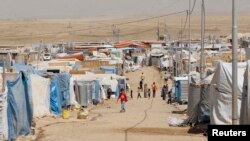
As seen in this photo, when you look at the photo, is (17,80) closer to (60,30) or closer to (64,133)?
(64,133)

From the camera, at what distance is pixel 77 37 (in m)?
144

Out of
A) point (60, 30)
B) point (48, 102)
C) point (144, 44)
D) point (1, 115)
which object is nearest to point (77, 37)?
point (60, 30)

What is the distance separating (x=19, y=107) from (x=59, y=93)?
10063 millimetres

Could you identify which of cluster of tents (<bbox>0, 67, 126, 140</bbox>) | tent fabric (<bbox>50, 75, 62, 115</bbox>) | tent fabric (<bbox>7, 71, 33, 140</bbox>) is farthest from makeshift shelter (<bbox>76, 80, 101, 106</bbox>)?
tent fabric (<bbox>7, 71, 33, 140</bbox>)

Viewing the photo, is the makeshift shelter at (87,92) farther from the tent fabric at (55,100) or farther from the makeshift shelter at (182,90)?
the tent fabric at (55,100)

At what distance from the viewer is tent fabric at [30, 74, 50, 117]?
24797 mm

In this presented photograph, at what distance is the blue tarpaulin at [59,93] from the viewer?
26652 millimetres

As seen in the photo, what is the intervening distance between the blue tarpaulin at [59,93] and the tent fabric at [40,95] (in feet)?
2.12

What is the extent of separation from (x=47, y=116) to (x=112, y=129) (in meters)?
5.03

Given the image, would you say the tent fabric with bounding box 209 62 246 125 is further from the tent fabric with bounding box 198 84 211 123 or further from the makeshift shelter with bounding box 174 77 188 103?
the makeshift shelter with bounding box 174 77 188 103

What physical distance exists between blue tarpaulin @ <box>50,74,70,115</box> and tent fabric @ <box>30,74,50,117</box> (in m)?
0.65

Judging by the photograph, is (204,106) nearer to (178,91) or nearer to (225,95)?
(225,95)

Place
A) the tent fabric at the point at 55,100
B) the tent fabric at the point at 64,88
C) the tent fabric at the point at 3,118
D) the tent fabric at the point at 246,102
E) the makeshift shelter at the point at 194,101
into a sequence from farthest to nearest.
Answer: the tent fabric at the point at 64,88 < the tent fabric at the point at 55,100 < the makeshift shelter at the point at 194,101 < the tent fabric at the point at 3,118 < the tent fabric at the point at 246,102

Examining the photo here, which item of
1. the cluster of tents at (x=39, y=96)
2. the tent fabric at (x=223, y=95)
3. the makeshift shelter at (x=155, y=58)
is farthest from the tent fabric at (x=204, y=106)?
the makeshift shelter at (x=155, y=58)
